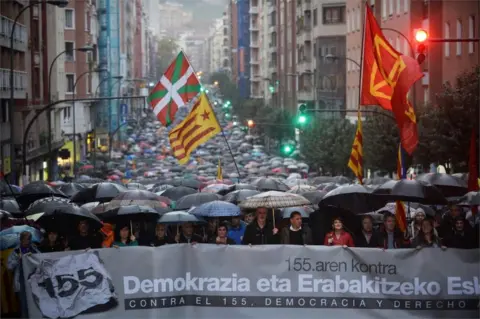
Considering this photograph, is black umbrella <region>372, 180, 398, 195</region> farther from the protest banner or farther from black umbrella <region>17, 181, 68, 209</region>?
black umbrella <region>17, 181, 68, 209</region>

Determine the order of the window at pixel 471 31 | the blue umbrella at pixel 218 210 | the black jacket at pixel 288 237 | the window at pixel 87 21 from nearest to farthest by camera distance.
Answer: the black jacket at pixel 288 237 → the blue umbrella at pixel 218 210 → the window at pixel 471 31 → the window at pixel 87 21

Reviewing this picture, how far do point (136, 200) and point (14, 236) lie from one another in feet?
19.6

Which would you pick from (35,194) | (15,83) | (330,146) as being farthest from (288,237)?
(330,146)

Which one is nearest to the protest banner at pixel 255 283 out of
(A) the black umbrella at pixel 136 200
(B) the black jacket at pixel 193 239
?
(B) the black jacket at pixel 193 239

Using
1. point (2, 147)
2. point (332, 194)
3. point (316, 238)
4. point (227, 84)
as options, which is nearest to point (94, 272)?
point (316, 238)

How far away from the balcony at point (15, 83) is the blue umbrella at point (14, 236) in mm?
33633

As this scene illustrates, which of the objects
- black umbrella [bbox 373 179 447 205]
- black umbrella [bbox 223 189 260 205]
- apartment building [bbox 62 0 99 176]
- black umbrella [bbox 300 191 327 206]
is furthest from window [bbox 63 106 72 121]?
black umbrella [bbox 373 179 447 205]

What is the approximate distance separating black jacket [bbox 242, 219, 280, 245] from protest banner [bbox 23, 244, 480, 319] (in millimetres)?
1891

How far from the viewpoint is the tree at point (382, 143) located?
50.6 meters

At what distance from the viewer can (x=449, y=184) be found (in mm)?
23875

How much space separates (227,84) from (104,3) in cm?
7138

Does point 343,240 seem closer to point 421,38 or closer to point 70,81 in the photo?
point 421,38

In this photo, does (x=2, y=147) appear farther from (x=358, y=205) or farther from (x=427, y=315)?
(x=427, y=315)

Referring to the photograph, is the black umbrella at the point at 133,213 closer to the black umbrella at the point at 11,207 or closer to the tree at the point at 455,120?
the black umbrella at the point at 11,207
